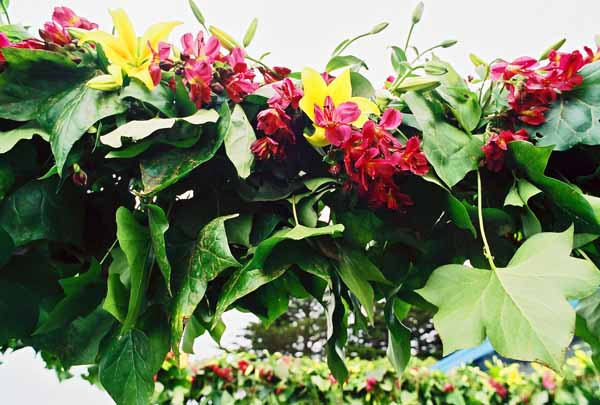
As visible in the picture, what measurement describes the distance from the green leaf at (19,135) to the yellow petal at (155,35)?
0.12m

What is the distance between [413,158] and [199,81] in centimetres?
22

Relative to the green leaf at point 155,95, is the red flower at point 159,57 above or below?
above

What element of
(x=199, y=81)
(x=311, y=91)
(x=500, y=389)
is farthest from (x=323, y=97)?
(x=500, y=389)

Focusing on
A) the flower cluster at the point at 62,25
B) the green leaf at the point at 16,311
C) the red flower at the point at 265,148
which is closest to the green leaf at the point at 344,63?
the red flower at the point at 265,148

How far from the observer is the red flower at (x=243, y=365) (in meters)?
2.36

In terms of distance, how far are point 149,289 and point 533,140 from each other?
40cm

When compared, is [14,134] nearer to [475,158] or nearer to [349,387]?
[475,158]

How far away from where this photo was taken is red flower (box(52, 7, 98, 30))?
56cm

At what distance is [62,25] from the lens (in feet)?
1.83

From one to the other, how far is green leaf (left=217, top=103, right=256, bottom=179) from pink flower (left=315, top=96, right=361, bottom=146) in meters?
0.07

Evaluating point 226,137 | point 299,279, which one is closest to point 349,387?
point 299,279

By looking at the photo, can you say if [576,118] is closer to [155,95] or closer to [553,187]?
[553,187]

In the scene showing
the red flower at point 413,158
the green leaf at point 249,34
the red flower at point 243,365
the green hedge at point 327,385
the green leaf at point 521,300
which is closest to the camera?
the green leaf at point 521,300

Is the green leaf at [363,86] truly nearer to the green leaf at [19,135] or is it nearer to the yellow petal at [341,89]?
the yellow petal at [341,89]
